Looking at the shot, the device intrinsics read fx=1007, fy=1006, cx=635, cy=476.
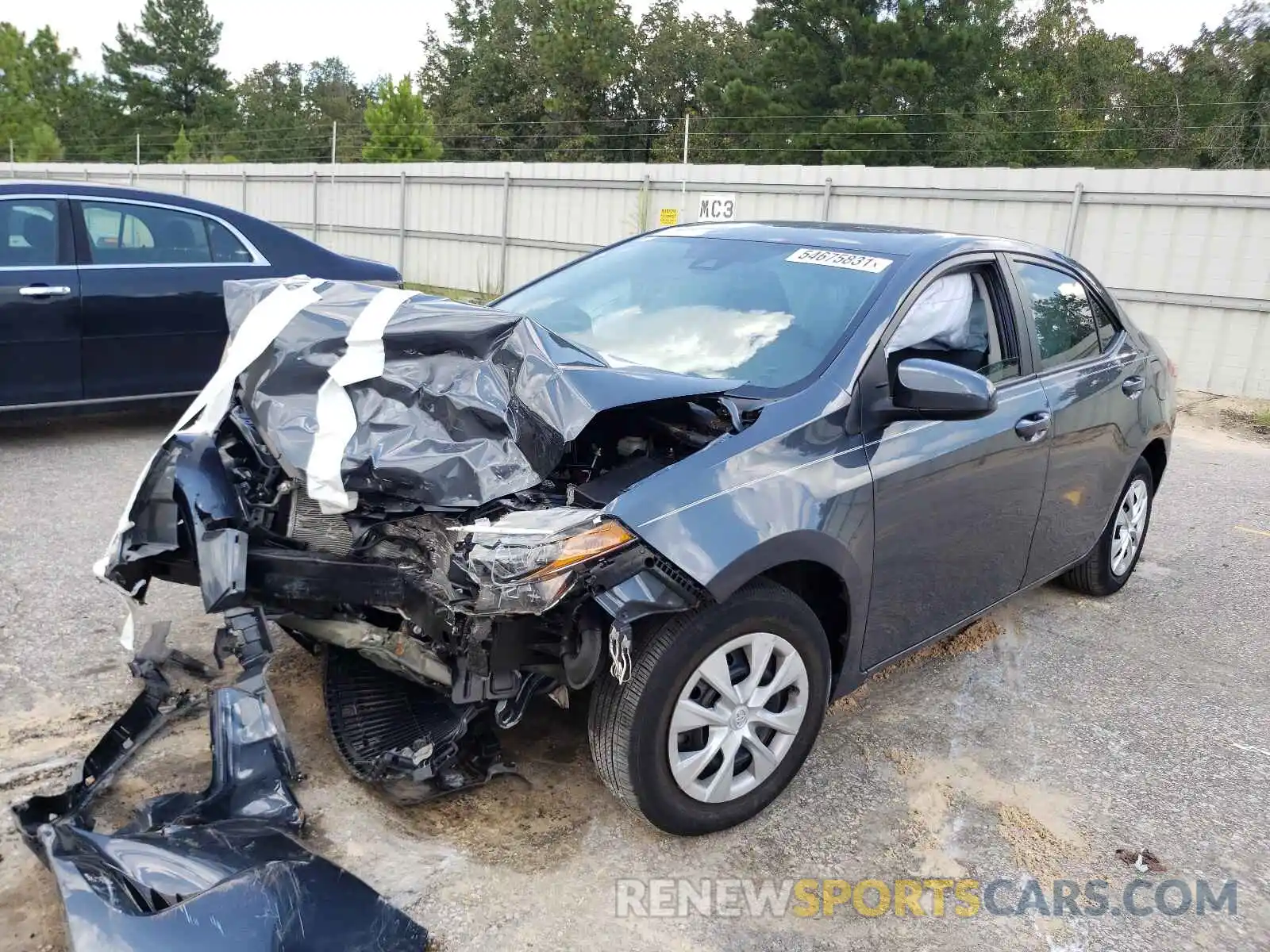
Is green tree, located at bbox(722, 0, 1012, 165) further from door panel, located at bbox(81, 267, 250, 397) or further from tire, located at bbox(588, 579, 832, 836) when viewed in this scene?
tire, located at bbox(588, 579, 832, 836)

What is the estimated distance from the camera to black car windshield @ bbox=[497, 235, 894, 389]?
3.27m

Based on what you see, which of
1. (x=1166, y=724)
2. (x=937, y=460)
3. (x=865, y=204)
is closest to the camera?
(x=937, y=460)

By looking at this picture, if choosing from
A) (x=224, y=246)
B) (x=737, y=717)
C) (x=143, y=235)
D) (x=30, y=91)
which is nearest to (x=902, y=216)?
(x=224, y=246)

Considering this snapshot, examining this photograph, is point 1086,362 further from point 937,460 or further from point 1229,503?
point 1229,503

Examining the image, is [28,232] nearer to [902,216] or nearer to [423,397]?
[423,397]

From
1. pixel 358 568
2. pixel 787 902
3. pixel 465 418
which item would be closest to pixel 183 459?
pixel 358 568

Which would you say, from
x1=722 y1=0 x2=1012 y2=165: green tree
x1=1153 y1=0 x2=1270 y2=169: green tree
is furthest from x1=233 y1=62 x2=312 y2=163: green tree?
x1=1153 y1=0 x2=1270 y2=169: green tree

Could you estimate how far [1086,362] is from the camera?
4281 millimetres

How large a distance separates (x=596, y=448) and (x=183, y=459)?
1165 mm

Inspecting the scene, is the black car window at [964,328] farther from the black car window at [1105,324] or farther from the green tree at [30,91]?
the green tree at [30,91]

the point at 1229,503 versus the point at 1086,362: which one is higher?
the point at 1086,362

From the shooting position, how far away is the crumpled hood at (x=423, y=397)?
2.60 metres

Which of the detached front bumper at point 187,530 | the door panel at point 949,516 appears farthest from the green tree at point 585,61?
the detached front bumper at point 187,530

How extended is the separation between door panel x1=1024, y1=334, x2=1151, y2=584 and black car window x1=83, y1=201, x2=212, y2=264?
518cm
